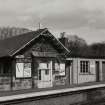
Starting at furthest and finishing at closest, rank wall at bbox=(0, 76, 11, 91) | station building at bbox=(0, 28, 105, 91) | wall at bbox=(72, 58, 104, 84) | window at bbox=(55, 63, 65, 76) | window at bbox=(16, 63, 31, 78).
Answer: wall at bbox=(72, 58, 104, 84)
window at bbox=(55, 63, 65, 76)
window at bbox=(16, 63, 31, 78)
station building at bbox=(0, 28, 105, 91)
wall at bbox=(0, 76, 11, 91)

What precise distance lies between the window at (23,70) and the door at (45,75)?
4.14 ft

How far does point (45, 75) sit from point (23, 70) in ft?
8.48

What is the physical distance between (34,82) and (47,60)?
244 cm

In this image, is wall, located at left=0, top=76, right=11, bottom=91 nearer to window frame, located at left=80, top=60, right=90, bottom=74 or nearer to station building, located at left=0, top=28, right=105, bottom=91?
station building, located at left=0, top=28, right=105, bottom=91

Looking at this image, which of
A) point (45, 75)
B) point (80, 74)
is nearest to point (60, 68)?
point (45, 75)

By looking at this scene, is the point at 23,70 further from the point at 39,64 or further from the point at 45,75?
the point at 45,75

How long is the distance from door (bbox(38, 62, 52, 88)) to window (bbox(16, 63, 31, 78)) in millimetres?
1262

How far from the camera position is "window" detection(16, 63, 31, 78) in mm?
21203

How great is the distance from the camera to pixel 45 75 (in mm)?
23297

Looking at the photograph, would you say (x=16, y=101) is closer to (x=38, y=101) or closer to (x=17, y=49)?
(x=38, y=101)

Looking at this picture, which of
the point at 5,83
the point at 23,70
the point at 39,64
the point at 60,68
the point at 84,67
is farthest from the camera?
the point at 84,67

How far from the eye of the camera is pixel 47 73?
2344 centimetres

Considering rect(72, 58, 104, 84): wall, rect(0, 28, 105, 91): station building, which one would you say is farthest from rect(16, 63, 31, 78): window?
rect(72, 58, 104, 84): wall

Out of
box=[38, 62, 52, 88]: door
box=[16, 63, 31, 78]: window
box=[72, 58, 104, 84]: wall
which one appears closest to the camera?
box=[16, 63, 31, 78]: window
